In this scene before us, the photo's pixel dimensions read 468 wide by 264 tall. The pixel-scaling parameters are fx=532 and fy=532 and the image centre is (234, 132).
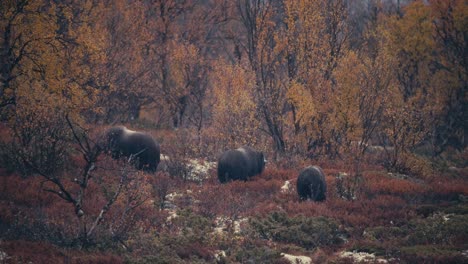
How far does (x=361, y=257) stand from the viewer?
1369cm

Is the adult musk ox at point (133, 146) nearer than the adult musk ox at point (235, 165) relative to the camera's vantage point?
No

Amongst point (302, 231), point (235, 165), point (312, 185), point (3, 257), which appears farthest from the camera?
point (235, 165)

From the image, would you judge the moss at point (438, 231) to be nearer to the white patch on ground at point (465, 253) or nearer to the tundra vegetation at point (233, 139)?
the tundra vegetation at point (233, 139)

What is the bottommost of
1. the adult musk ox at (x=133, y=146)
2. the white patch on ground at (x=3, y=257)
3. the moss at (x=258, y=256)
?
the moss at (x=258, y=256)

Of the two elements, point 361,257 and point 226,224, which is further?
point 226,224

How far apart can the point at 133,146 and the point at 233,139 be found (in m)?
6.19

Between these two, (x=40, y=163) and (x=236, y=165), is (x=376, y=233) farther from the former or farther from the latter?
(x=40, y=163)

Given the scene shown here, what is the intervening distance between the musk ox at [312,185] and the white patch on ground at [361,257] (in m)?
4.60

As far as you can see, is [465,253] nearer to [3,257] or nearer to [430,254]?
[430,254]

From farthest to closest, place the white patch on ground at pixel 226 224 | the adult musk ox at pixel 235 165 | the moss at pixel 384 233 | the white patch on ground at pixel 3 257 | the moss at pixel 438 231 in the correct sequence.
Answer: the adult musk ox at pixel 235 165, the white patch on ground at pixel 226 224, the moss at pixel 384 233, the moss at pixel 438 231, the white patch on ground at pixel 3 257

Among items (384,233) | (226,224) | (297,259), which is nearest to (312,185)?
(384,233)

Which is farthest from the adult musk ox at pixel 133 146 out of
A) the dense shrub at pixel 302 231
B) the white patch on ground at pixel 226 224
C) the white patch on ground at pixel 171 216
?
the dense shrub at pixel 302 231

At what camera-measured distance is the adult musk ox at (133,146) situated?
21234 mm

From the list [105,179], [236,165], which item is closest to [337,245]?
[236,165]
